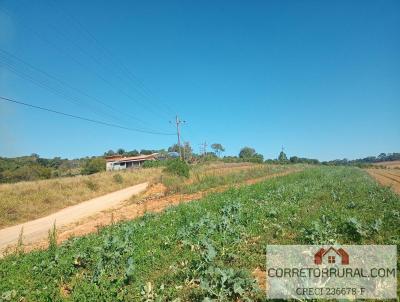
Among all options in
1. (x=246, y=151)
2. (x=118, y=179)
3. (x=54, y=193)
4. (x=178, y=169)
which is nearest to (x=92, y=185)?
(x=54, y=193)

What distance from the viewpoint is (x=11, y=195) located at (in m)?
25.5

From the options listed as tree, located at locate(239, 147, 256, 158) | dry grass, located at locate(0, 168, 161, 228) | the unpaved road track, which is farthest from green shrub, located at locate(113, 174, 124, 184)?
tree, located at locate(239, 147, 256, 158)

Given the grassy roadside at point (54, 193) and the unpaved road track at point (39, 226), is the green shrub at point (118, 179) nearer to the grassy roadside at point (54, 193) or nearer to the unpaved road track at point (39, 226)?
the grassy roadside at point (54, 193)

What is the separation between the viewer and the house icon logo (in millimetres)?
6043

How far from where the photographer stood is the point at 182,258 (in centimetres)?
738

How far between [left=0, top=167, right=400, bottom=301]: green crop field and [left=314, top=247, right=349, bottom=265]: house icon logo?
1.13ft

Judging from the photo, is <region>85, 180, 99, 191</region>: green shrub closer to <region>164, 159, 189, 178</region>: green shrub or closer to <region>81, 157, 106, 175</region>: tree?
<region>164, 159, 189, 178</region>: green shrub

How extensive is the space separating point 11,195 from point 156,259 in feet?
72.9

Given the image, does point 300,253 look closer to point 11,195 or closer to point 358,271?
point 358,271

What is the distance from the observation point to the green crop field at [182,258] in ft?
18.7

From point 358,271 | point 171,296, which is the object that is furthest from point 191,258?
point 358,271

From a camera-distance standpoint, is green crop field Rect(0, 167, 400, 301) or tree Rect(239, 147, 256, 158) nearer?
green crop field Rect(0, 167, 400, 301)

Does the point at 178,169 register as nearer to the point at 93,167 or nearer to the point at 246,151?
the point at 93,167

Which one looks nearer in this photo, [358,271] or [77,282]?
[358,271]
